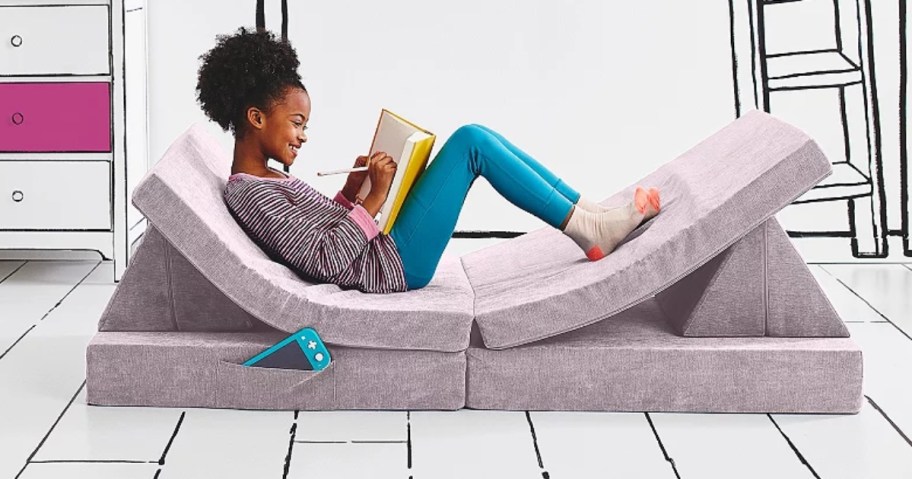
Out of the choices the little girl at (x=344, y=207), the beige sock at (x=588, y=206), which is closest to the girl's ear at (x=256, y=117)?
the little girl at (x=344, y=207)

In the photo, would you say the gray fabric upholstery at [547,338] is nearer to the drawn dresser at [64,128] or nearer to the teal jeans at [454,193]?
the teal jeans at [454,193]

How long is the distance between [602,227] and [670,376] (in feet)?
1.42

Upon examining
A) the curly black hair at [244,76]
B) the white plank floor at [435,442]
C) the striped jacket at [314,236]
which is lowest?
the white plank floor at [435,442]

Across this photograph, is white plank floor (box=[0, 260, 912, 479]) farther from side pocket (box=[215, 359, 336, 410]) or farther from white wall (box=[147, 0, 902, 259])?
white wall (box=[147, 0, 902, 259])

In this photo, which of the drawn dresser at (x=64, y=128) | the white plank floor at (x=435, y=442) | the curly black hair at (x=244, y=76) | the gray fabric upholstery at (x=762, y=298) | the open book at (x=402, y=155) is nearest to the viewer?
the white plank floor at (x=435, y=442)

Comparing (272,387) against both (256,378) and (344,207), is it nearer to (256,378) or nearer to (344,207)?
(256,378)

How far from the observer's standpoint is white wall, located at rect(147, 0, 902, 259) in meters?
4.60

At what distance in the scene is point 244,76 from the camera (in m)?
3.06

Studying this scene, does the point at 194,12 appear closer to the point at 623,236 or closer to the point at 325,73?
the point at 325,73

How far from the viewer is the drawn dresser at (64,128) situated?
13.5ft

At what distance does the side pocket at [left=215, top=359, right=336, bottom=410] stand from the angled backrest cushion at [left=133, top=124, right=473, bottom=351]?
0.10 metres

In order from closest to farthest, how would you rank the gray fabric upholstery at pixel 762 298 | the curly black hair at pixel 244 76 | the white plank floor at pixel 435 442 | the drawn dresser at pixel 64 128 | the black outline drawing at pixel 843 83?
the white plank floor at pixel 435 442 < the gray fabric upholstery at pixel 762 298 < the curly black hair at pixel 244 76 < the drawn dresser at pixel 64 128 < the black outline drawing at pixel 843 83

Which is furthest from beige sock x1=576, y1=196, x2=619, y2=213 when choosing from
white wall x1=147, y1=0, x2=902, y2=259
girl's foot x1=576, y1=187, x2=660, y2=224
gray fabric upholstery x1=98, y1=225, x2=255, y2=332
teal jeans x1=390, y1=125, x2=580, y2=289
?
white wall x1=147, y1=0, x2=902, y2=259

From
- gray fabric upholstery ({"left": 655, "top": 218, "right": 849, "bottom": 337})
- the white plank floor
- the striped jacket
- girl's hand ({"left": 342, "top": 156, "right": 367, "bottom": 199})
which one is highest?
girl's hand ({"left": 342, "top": 156, "right": 367, "bottom": 199})
